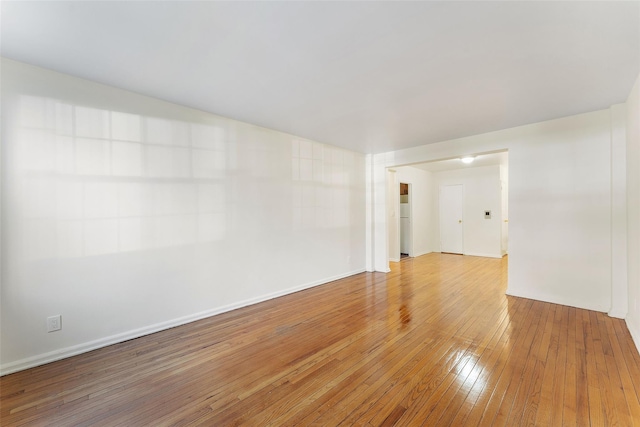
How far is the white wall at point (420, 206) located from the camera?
715 centimetres

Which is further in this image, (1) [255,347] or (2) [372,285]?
(2) [372,285]

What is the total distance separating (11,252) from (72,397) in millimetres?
A: 1281

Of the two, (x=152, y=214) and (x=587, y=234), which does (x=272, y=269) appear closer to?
(x=152, y=214)

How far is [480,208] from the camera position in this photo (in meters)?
7.25

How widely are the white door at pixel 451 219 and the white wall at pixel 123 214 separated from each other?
18.9ft

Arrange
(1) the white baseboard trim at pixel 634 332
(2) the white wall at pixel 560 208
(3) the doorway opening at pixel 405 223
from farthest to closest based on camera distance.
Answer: (3) the doorway opening at pixel 405 223 < (2) the white wall at pixel 560 208 < (1) the white baseboard trim at pixel 634 332

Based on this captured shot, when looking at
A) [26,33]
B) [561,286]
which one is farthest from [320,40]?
[561,286]

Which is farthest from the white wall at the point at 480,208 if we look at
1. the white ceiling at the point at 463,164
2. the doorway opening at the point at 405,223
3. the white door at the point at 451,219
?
the doorway opening at the point at 405,223

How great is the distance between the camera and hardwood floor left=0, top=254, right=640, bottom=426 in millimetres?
1622

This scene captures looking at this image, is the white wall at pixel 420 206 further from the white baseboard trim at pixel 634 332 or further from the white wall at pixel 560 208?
the white baseboard trim at pixel 634 332

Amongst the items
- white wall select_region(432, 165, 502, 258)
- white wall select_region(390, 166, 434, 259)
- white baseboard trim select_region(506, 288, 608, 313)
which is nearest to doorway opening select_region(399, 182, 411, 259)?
white wall select_region(390, 166, 434, 259)

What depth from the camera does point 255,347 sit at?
2461mm

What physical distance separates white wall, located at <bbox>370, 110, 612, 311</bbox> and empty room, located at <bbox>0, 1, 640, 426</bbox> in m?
0.02

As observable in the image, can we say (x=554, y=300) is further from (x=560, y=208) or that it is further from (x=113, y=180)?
(x=113, y=180)
